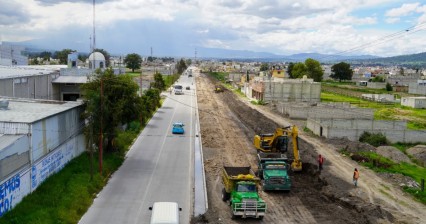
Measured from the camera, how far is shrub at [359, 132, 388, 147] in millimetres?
43844

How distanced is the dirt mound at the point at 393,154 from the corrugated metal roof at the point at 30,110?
83.7 ft

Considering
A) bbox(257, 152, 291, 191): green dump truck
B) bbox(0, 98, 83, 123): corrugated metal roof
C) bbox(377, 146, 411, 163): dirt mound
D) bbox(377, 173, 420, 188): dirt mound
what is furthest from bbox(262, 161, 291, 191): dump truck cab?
bbox(377, 146, 411, 163): dirt mound

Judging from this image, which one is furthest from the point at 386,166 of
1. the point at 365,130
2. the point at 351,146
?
the point at 365,130

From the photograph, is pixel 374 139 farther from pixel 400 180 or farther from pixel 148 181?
pixel 148 181

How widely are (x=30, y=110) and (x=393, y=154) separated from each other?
29.0 meters

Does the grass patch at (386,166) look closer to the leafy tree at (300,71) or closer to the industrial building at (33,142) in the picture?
the industrial building at (33,142)

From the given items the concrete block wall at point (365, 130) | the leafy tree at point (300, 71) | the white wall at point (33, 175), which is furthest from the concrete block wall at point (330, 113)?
the leafy tree at point (300, 71)

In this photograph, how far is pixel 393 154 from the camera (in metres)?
38.7

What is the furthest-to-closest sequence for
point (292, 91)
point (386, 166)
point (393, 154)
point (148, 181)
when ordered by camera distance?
point (292, 91), point (393, 154), point (386, 166), point (148, 181)

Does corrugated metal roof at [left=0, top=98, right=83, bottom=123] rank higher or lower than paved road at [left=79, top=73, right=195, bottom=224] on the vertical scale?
higher

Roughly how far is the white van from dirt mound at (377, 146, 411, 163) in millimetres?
24919

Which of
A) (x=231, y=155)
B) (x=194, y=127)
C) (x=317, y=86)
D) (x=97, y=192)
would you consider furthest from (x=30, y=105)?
(x=317, y=86)

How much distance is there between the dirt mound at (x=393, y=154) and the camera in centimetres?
3794

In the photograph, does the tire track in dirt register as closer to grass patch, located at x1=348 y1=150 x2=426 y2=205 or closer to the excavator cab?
the excavator cab
